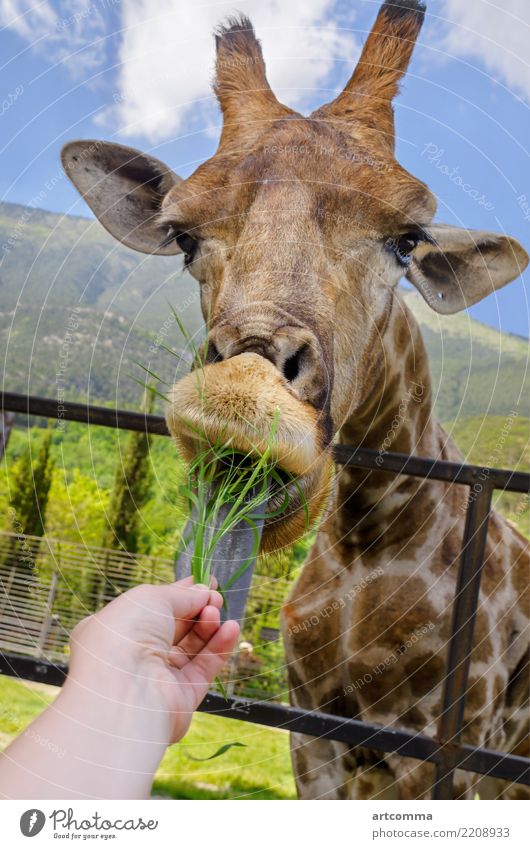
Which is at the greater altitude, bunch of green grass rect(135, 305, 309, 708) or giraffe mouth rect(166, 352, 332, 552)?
giraffe mouth rect(166, 352, 332, 552)

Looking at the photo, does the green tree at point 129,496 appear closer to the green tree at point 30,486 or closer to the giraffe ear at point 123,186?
the green tree at point 30,486

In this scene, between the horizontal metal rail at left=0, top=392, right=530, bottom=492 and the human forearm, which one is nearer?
the human forearm

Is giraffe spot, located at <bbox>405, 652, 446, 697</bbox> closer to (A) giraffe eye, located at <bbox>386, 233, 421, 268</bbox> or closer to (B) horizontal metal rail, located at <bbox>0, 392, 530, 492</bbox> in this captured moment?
(B) horizontal metal rail, located at <bbox>0, 392, 530, 492</bbox>

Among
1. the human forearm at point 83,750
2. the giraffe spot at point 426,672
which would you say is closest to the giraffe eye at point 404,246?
the giraffe spot at point 426,672

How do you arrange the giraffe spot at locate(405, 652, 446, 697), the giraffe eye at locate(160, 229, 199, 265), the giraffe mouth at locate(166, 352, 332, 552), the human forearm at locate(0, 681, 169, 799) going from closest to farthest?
1. the human forearm at locate(0, 681, 169, 799)
2. the giraffe mouth at locate(166, 352, 332, 552)
3. the giraffe eye at locate(160, 229, 199, 265)
4. the giraffe spot at locate(405, 652, 446, 697)

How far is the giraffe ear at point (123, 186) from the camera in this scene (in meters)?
1.52

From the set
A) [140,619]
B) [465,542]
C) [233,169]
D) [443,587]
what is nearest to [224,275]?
[233,169]

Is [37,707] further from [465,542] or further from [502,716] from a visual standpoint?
[465,542]

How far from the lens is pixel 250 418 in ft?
Result: 2.85

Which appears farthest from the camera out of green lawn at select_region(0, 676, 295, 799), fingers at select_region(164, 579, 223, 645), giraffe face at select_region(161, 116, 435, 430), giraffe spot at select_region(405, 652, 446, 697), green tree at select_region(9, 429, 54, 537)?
green tree at select_region(9, 429, 54, 537)

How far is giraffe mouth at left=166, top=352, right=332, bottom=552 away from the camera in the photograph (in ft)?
2.86

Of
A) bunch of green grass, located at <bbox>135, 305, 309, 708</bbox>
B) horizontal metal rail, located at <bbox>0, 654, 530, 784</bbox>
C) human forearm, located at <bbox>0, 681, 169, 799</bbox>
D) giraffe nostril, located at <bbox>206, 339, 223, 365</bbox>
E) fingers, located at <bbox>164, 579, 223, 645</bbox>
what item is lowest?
horizontal metal rail, located at <bbox>0, 654, 530, 784</bbox>

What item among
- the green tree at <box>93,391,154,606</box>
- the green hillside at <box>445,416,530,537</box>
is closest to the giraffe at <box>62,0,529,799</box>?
the green hillside at <box>445,416,530,537</box>

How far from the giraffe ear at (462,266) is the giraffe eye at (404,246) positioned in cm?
10
